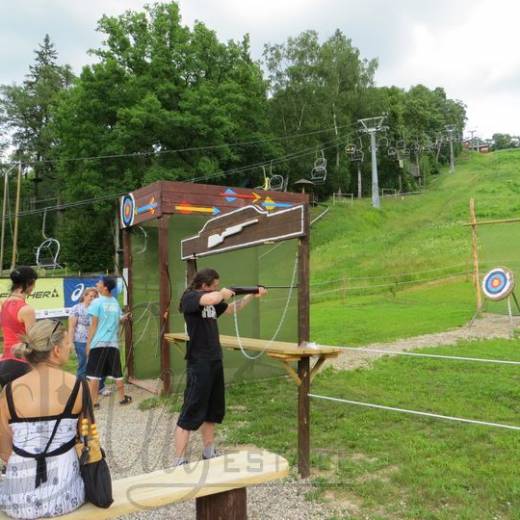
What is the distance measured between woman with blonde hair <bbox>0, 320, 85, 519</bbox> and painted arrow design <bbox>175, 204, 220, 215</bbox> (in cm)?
482

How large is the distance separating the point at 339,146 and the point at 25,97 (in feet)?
93.0

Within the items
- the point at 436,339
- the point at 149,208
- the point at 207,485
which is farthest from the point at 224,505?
the point at 436,339

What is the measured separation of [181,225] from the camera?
7242 mm

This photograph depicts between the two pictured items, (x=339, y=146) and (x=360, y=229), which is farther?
(x=339, y=146)

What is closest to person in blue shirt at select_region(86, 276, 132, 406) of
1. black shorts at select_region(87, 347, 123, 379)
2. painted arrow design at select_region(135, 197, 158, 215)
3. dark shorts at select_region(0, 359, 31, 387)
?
black shorts at select_region(87, 347, 123, 379)

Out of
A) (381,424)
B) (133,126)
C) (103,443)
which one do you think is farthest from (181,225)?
(133,126)

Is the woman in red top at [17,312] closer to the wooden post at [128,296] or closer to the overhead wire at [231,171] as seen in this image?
the wooden post at [128,296]

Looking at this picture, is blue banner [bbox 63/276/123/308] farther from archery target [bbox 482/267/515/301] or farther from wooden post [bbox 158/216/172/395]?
archery target [bbox 482/267/515/301]

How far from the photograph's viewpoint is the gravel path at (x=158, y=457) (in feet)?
11.2

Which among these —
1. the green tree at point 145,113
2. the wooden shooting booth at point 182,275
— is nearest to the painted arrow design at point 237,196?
the wooden shooting booth at point 182,275

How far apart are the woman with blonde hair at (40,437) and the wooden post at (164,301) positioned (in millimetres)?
4544

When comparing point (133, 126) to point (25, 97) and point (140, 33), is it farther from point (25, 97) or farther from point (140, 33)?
point (25, 97)

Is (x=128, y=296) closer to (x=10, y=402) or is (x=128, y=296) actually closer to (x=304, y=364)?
(x=304, y=364)

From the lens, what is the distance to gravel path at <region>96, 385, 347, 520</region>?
342cm
